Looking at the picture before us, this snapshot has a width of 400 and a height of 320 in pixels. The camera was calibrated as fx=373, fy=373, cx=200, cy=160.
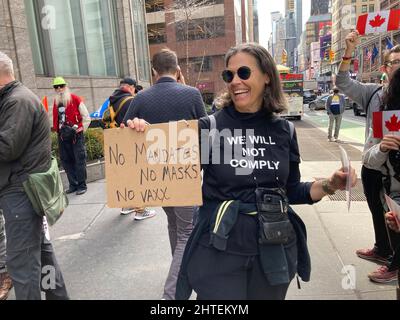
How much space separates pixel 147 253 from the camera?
4176 mm

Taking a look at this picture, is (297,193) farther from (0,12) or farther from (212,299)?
(0,12)

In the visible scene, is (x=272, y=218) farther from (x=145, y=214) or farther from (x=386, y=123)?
(x=145, y=214)

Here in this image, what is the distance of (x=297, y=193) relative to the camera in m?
2.07

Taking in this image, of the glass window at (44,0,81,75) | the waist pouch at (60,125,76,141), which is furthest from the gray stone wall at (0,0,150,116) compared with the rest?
the waist pouch at (60,125,76,141)

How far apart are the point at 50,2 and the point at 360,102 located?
9750mm

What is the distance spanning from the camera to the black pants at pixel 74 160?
6680 millimetres

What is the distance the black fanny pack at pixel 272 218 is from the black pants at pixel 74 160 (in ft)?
17.9

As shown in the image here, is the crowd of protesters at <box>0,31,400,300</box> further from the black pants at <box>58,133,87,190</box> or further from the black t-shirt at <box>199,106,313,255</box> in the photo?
the black pants at <box>58,133,87,190</box>

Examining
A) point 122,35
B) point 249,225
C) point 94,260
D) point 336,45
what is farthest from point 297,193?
point 336,45

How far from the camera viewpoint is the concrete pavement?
131 inches

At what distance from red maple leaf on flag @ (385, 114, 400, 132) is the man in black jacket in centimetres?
146

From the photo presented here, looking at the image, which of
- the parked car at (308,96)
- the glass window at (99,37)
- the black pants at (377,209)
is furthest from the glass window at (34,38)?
the parked car at (308,96)

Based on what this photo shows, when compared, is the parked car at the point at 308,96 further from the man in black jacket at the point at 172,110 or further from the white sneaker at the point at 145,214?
the man in black jacket at the point at 172,110

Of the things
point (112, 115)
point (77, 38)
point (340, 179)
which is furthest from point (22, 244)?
point (77, 38)
